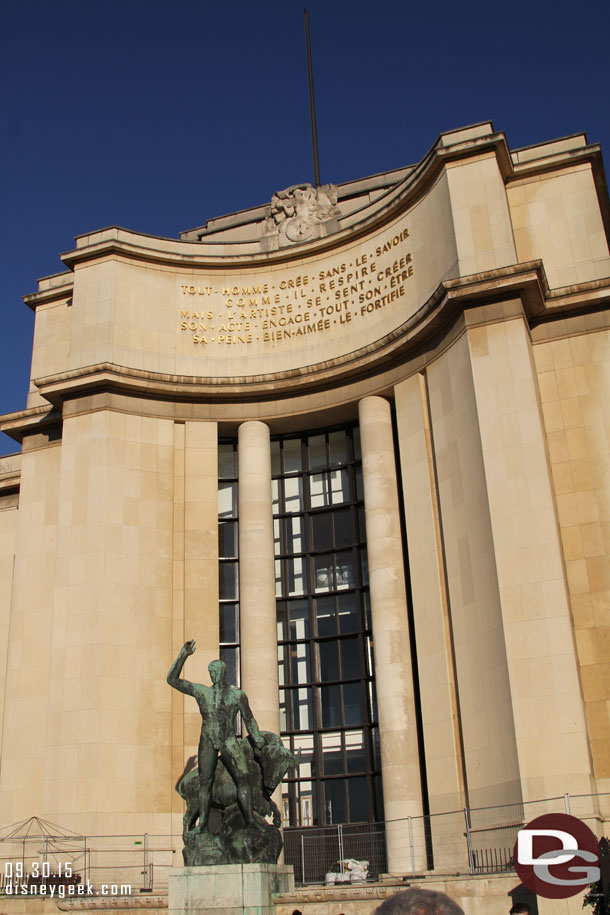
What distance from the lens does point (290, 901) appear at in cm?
1733

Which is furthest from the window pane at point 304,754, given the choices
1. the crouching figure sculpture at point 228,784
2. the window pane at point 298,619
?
the crouching figure sculpture at point 228,784

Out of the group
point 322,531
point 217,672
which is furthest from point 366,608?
point 217,672

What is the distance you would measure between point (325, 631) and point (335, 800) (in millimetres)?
5094

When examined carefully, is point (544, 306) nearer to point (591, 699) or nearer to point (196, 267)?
point (591, 699)

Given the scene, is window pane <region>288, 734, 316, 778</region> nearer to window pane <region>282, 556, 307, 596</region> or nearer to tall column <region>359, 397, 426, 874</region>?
tall column <region>359, 397, 426, 874</region>

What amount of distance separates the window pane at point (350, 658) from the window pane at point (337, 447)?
6256 mm

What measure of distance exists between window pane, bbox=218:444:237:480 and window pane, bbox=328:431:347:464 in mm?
3419

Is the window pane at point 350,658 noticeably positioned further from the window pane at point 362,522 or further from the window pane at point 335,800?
the window pane at point 362,522

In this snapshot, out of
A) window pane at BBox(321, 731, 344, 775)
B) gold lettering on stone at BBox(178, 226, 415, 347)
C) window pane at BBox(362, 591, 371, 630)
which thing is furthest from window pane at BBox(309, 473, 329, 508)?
window pane at BBox(321, 731, 344, 775)

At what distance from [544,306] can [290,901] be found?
17.0 m

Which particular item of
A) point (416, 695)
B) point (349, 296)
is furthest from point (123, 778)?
point (349, 296)

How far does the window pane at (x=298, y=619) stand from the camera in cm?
3027

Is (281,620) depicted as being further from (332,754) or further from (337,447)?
(337,447)

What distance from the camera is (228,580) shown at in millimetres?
31078
